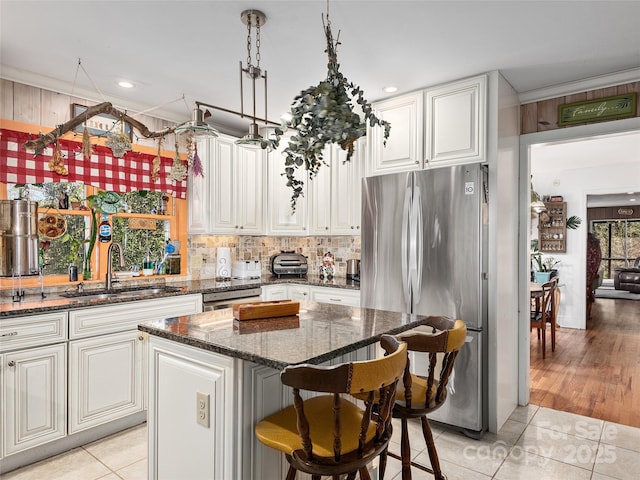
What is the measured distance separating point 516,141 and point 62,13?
3.23m

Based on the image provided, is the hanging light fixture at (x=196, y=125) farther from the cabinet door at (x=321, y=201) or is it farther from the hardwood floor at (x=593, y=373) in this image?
the hardwood floor at (x=593, y=373)

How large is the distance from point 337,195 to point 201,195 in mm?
1324

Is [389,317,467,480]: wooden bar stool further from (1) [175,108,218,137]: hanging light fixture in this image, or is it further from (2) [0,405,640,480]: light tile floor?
(1) [175,108,218,137]: hanging light fixture

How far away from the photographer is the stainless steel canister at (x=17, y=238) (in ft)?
8.91

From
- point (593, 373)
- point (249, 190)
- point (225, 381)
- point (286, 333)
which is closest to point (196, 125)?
point (286, 333)

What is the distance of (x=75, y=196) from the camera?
130 inches

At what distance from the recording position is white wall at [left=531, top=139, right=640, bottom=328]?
653cm

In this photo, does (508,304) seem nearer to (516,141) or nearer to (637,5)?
(516,141)

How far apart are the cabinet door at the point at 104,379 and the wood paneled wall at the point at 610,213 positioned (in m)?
12.0

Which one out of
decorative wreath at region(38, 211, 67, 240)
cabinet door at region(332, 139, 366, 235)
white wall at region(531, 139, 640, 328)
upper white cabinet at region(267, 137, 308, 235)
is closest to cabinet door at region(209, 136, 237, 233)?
upper white cabinet at region(267, 137, 308, 235)

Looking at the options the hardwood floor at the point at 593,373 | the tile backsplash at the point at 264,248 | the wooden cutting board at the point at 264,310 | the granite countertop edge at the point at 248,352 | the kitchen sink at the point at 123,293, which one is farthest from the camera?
the tile backsplash at the point at 264,248

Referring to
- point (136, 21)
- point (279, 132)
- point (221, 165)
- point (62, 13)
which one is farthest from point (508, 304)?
point (62, 13)

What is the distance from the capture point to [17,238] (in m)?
A: 2.74

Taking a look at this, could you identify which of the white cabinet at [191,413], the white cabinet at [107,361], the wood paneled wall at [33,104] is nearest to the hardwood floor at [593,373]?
the white cabinet at [191,413]
